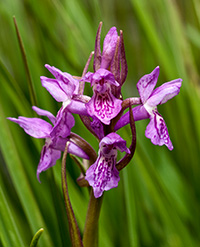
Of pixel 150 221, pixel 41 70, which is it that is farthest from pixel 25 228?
pixel 41 70

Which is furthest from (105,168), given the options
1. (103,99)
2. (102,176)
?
(103,99)

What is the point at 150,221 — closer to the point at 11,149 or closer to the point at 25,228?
the point at 25,228

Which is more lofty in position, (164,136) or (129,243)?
(164,136)

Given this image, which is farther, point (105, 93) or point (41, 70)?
point (41, 70)

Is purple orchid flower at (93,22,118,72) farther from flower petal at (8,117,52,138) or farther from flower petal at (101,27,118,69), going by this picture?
flower petal at (8,117,52,138)

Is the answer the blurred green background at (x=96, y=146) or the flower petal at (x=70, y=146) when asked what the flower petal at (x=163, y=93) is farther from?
the blurred green background at (x=96, y=146)

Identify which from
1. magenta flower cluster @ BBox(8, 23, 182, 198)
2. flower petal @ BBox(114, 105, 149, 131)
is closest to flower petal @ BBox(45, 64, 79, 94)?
magenta flower cluster @ BBox(8, 23, 182, 198)

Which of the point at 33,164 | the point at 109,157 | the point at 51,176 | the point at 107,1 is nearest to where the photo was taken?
the point at 109,157
